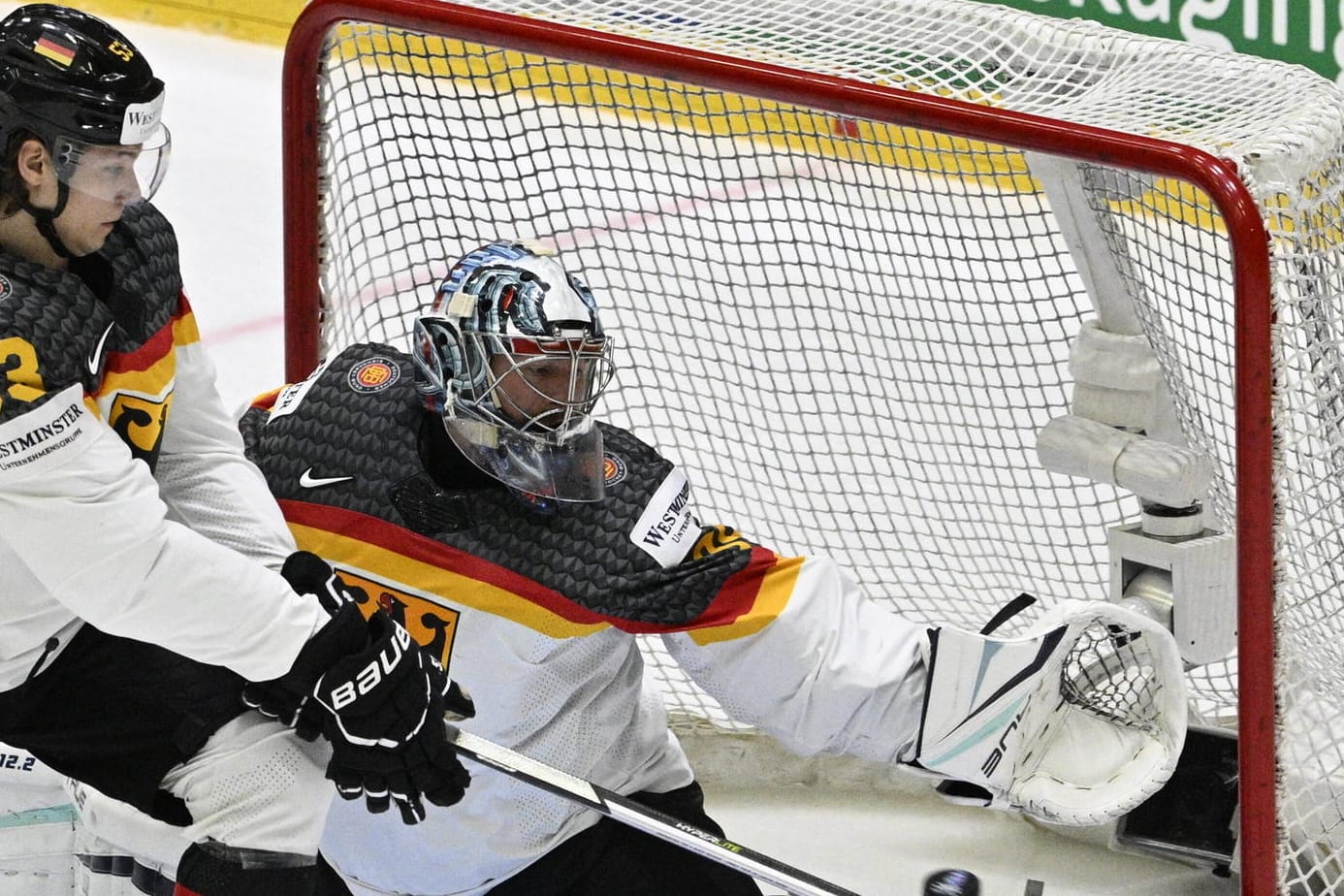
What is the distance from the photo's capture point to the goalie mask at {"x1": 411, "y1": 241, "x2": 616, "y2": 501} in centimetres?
193

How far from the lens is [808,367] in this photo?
2.73 meters

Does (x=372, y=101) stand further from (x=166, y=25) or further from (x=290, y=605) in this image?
(x=166, y=25)

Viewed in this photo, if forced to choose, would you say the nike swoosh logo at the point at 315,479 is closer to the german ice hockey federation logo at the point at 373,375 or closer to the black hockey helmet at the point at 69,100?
the german ice hockey federation logo at the point at 373,375

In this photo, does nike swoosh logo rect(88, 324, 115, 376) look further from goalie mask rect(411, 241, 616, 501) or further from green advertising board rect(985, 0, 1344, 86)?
green advertising board rect(985, 0, 1344, 86)

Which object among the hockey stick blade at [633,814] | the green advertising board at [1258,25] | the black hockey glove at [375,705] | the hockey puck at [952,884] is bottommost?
the hockey puck at [952,884]

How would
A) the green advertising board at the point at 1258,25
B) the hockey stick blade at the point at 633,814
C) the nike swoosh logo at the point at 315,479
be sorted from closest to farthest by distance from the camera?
the hockey stick blade at the point at 633,814 < the nike swoosh logo at the point at 315,479 < the green advertising board at the point at 1258,25

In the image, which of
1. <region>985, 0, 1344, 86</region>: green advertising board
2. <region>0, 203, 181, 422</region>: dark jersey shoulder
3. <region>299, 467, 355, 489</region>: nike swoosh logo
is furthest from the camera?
<region>985, 0, 1344, 86</region>: green advertising board

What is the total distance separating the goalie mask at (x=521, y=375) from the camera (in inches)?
76.0

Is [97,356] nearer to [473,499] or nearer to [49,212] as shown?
[49,212]

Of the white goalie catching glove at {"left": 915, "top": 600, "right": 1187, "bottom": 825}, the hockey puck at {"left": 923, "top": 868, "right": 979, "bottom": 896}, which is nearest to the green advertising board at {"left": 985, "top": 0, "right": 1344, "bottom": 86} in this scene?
the white goalie catching glove at {"left": 915, "top": 600, "right": 1187, "bottom": 825}

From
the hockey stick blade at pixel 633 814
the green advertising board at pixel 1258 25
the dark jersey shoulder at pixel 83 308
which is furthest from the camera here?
the green advertising board at pixel 1258 25

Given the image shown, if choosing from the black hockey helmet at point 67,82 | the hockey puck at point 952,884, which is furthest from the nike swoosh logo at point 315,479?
the hockey puck at point 952,884

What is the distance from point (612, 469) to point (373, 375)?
1.00ft

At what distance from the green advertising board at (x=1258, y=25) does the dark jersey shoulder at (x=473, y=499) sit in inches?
102
